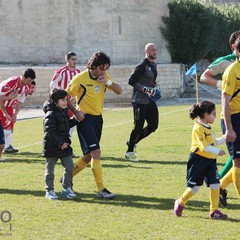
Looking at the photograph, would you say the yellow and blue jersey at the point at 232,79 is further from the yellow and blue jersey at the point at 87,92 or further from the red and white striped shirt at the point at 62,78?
the red and white striped shirt at the point at 62,78

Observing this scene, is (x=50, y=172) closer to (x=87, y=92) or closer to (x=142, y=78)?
(x=87, y=92)

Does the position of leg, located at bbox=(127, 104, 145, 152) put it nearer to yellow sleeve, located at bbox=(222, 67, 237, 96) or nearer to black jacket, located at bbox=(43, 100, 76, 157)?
black jacket, located at bbox=(43, 100, 76, 157)

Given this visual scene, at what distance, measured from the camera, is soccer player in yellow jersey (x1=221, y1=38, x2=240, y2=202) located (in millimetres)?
7688

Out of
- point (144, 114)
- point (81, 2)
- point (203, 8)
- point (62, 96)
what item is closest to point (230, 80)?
point (62, 96)

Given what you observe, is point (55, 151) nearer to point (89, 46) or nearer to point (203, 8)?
point (89, 46)

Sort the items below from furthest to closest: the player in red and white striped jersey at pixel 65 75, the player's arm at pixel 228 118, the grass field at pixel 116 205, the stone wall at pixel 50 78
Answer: the stone wall at pixel 50 78
the player in red and white striped jersey at pixel 65 75
the player's arm at pixel 228 118
the grass field at pixel 116 205

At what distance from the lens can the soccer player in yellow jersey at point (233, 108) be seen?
7688 mm

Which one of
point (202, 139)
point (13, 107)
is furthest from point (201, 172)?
point (13, 107)

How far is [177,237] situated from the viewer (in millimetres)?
6785

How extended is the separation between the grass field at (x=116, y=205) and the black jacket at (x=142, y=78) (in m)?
1.18

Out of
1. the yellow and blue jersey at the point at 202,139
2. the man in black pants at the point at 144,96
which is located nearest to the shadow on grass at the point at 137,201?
the yellow and blue jersey at the point at 202,139

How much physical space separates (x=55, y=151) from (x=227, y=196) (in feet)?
7.68

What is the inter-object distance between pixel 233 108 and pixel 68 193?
2517 mm

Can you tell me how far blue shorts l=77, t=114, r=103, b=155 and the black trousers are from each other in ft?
12.3
